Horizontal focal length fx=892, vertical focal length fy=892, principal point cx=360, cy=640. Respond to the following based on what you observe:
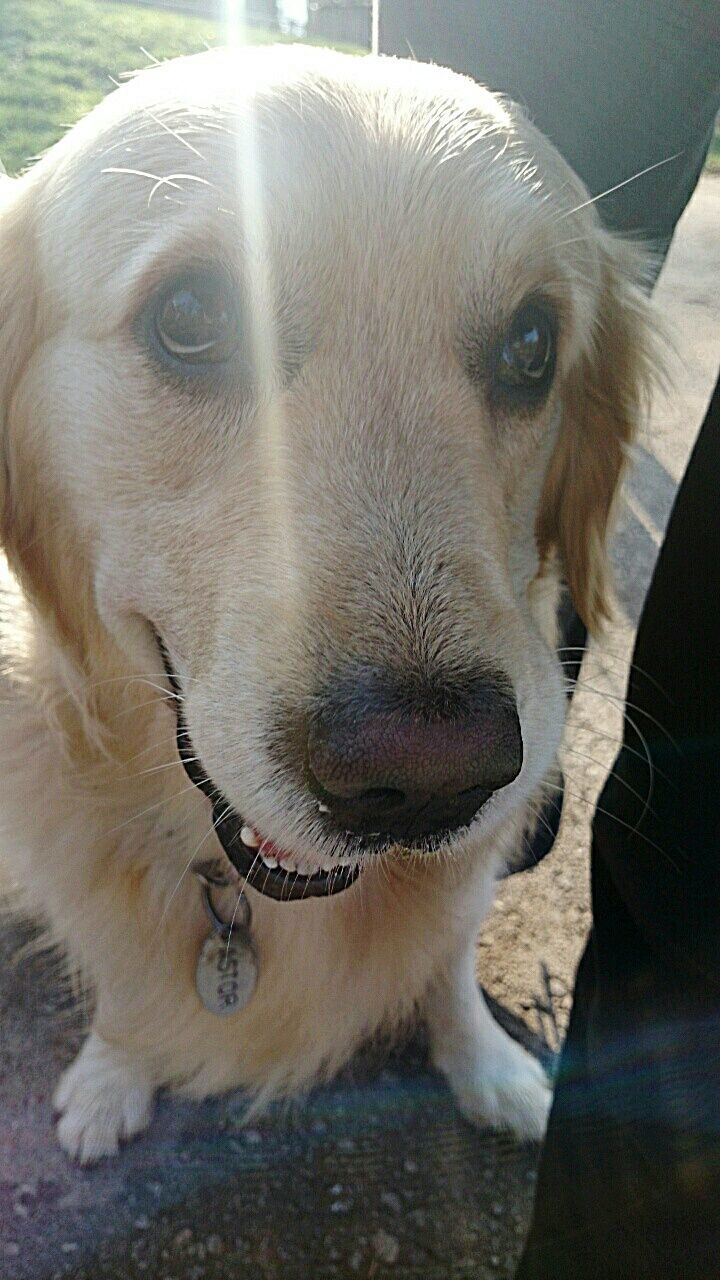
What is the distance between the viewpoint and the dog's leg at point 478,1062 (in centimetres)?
250

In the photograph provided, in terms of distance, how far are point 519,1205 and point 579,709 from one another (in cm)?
191

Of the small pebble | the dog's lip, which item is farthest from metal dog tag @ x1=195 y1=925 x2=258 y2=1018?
the small pebble

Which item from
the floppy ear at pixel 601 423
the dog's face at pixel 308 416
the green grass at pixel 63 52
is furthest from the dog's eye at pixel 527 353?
the green grass at pixel 63 52

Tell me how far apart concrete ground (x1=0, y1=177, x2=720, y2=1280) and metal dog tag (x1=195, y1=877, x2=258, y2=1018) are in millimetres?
505

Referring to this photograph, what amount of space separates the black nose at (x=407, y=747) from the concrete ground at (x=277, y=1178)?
0.94 m

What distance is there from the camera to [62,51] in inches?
335

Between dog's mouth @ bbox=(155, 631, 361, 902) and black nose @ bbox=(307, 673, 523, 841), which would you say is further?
dog's mouth @ bbox=(155, 631, 361, 902)

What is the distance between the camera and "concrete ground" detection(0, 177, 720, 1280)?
2.23 metres

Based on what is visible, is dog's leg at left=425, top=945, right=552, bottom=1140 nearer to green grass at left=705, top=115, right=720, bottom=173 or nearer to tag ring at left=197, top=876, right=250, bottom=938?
tag ring at left=197, top=876, right=250, bottom=938

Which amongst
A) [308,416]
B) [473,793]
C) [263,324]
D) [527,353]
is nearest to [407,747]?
[473,793]

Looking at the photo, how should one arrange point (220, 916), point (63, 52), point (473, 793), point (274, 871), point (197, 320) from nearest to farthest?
point (473, 793), point (197, 320), point (274, 871), point (220, 916), point (63, 52)

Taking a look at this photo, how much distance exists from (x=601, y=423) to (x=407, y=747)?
4.62 feet

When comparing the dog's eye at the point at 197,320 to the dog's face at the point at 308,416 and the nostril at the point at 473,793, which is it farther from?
the nostril at the point at 473,793

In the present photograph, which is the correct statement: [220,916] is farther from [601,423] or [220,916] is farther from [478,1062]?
[601,423]
